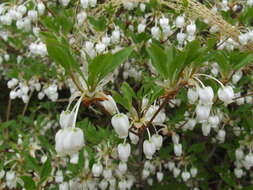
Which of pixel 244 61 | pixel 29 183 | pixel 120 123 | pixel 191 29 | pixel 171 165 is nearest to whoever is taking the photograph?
pixel 120 123

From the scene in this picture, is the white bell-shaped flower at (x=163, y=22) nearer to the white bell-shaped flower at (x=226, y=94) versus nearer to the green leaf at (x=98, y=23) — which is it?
the green leaf at (x=98, y=23)

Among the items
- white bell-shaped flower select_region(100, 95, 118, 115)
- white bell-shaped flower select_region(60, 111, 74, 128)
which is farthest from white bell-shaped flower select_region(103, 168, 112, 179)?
white bell-shaped flower select_region(60, 111, 74, 128)

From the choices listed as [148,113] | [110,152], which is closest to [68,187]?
[110,152]

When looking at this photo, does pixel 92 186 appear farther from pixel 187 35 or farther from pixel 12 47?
pixel 12 47

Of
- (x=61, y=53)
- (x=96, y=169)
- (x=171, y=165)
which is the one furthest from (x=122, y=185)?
(x=61, y=53)

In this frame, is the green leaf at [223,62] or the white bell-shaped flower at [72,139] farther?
the green leaf at [223,62]

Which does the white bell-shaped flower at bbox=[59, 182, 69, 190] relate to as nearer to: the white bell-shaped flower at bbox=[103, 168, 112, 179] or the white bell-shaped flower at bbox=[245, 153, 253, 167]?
the white bell-shaped flower at bbox=[103, 168, 112, 179]

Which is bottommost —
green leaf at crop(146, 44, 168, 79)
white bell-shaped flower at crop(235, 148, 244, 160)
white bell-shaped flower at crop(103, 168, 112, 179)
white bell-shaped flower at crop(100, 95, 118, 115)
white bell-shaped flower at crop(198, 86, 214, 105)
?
white bell-shaped flower at crop(235, 148, 244, 160)

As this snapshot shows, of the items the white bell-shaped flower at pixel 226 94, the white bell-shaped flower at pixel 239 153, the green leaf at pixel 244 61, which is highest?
the green leaf at pixel 244 61

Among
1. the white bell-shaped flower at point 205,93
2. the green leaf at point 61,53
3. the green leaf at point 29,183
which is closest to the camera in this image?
the green leaf at point 61,53

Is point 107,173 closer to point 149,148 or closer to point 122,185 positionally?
point 122,185

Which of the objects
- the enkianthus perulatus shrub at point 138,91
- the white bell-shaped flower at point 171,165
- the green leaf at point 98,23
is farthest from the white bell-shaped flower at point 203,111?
the white bell-shaped flower at point 171,165
